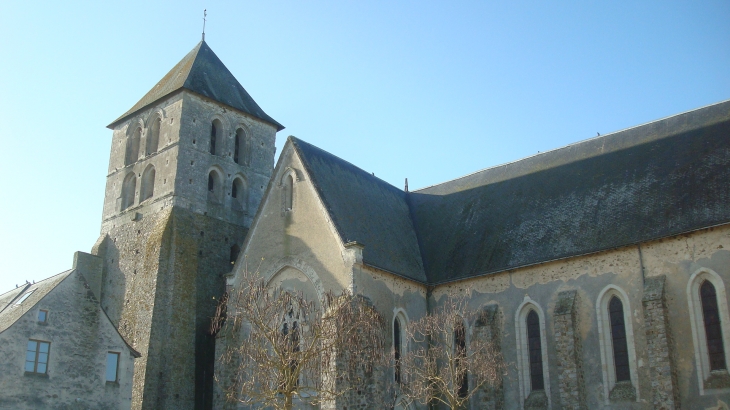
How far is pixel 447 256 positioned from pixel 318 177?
5909mm

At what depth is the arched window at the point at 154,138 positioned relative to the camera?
34.1 metres

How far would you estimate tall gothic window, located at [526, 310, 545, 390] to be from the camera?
24.3 m

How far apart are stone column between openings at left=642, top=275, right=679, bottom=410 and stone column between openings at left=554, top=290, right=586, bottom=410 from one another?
2.21 m

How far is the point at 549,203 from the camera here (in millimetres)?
27125

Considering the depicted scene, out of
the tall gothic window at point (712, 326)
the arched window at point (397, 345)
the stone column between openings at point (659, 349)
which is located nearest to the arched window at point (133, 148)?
the arched window at point (397, 345)

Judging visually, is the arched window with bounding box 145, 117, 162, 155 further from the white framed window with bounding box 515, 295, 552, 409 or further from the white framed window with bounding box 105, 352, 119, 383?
the white framed window with bounding box 515, 295, 552, 409

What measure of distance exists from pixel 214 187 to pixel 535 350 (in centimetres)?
1652

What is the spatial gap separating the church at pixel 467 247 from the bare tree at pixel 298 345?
87 centimetres

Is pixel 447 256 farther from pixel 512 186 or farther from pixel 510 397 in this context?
pixel 510 397

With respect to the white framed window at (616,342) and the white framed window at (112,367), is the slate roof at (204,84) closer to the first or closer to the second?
the white framed window at (112,367)

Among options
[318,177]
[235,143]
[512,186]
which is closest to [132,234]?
[235,143]

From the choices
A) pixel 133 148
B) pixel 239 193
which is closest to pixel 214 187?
pixel 239 193

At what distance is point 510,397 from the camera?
24578mm

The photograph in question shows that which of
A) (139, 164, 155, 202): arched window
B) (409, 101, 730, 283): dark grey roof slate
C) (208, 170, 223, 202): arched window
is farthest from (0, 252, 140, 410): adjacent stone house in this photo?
(409, 101, 730, 283): dark grey roof slate
